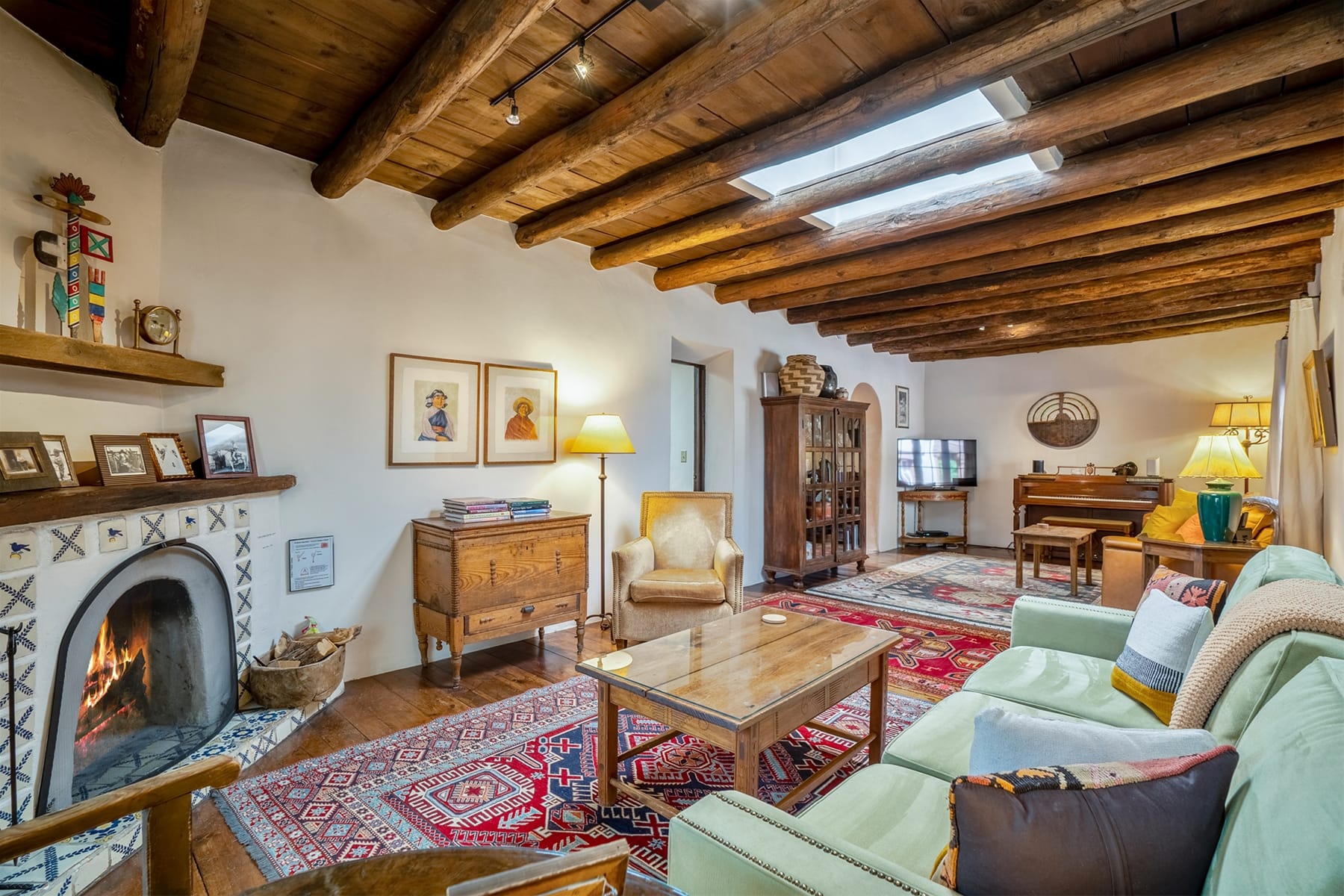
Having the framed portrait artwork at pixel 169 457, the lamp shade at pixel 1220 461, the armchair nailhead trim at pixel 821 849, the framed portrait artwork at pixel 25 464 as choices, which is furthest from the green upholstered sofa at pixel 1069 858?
the framed portrait artwork at pixel 169 457

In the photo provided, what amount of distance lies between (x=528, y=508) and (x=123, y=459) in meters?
1.72

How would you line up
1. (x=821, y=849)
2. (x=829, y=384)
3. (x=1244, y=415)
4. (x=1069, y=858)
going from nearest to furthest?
(x=1069, y=858)
(x=821, y=849)
(x=829, y=384)
(x=1244, y=415)

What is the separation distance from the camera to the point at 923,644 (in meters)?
3.68

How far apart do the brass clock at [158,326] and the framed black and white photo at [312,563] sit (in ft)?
3.26

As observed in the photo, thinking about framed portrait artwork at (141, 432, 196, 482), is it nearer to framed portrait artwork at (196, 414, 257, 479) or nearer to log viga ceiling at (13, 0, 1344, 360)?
framed portrait artwork at (196, 414, 257, 479)

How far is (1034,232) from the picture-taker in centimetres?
328

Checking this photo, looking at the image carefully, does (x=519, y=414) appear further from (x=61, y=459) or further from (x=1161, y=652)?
(x=1161, y=652)

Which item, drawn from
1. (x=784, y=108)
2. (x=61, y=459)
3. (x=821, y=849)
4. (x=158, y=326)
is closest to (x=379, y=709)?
(x=61, y=459)

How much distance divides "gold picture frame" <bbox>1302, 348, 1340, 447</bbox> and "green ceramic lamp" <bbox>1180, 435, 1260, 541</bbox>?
1.48 ft

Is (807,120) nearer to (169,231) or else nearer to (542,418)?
(542,418)

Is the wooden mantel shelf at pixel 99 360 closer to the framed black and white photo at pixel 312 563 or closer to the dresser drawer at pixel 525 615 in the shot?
the framed black and white photo at pixel 312 563

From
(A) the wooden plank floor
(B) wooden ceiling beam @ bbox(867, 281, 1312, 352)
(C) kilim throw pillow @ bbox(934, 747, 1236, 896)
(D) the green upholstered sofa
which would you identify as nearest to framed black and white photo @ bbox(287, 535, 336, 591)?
(A) the wooden plank floor

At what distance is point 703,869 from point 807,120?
93.0 inches

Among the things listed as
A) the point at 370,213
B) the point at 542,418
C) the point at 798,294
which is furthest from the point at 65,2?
the point at 798,294
